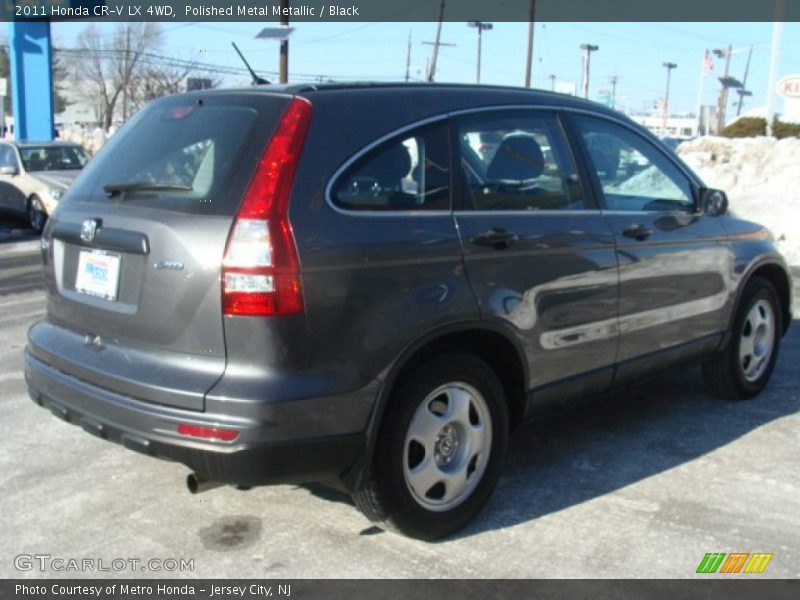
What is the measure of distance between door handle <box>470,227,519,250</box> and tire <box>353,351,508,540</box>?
1.53 feet

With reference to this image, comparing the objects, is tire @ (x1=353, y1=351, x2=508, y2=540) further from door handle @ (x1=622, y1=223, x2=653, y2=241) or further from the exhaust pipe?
door handle @ (x1=622, y1=223, x2=653, y2=241)

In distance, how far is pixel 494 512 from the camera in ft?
12.8

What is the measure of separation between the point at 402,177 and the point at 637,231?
1585mm

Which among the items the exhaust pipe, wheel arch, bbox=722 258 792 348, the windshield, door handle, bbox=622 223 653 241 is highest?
door handle, bbox=622 223 653 241

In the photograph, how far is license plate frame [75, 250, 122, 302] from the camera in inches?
132

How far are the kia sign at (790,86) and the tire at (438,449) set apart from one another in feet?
89.6

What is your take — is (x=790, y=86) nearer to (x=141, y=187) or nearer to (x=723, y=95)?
(x=141, y=187)

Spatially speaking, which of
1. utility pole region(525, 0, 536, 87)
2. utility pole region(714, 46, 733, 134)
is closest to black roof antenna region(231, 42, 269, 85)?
utility pole region(525, 0, 536, 87)

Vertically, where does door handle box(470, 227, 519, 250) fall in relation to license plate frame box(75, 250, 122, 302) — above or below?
above

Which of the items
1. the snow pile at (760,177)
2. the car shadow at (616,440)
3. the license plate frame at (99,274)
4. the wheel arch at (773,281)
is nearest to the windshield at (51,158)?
the snow pile at (760,177)

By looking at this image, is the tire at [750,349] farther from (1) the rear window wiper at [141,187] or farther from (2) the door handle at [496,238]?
(1) the rear window wiper at [141,187]

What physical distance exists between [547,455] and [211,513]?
1.79m

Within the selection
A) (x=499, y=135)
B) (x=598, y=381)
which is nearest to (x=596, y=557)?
(x=598, y=381)

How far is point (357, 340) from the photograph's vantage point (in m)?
3.13
